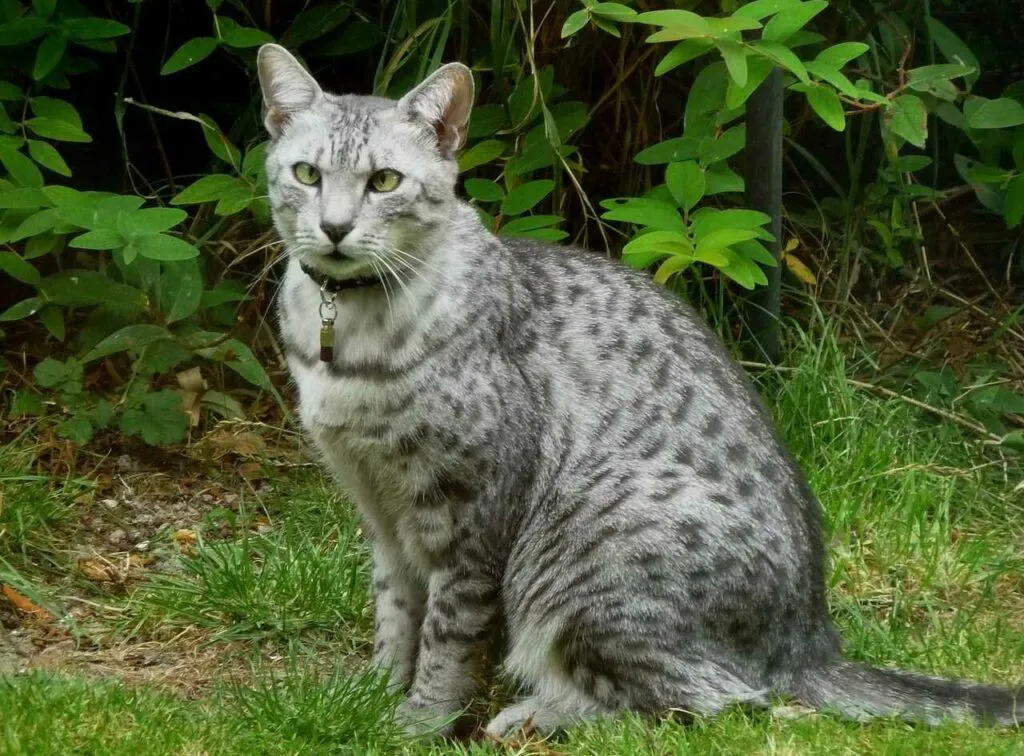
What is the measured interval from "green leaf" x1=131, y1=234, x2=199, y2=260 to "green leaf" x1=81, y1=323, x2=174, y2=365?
559mm

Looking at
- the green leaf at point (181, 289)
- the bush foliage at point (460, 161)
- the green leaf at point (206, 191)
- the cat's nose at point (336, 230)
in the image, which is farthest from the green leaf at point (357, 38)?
the cat's nose at point (336, 230)

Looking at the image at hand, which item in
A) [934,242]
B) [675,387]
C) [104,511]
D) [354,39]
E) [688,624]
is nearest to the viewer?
[688,624]

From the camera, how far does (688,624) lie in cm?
354

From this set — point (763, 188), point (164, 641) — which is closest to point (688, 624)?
point (164, 641)

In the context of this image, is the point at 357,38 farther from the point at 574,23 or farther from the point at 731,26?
the point at 731,26

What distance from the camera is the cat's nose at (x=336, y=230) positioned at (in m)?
3.39

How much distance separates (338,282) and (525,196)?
1221 mm

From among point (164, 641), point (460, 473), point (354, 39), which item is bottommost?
point (164, 641)

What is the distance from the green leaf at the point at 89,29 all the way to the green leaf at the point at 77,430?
1.33 metres

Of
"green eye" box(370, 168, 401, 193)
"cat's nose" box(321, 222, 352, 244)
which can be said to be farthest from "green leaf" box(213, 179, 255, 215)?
"cat's nose" box(321, 222, 352, 244)

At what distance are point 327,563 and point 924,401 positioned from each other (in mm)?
2391

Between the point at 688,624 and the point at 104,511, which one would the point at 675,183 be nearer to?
the point at 688,624

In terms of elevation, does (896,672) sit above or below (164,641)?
above

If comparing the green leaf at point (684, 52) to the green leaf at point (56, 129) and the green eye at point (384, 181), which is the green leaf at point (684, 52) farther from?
the green leaf at point (56, 129)
